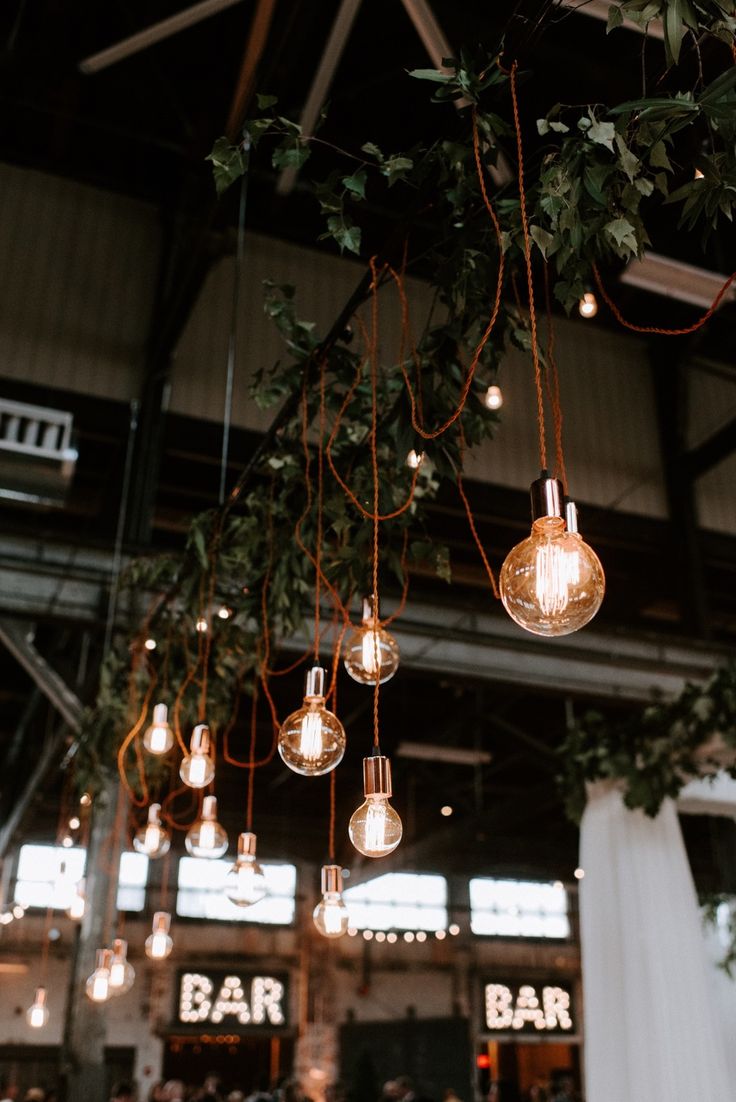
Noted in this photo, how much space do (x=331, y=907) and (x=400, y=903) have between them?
1453 cm

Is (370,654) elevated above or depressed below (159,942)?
above

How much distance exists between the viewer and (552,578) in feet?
5.96

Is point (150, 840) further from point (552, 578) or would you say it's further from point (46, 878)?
point (46, 878)

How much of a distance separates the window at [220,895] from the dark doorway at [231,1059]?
1783 millimetres

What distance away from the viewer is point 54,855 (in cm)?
1527

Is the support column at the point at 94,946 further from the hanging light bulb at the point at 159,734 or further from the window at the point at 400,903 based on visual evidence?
the window at the point at 400,903

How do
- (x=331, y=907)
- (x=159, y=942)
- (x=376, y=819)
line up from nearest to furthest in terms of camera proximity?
(x=376, y=819) < (x=331, y=907) < (x=159, y=942)

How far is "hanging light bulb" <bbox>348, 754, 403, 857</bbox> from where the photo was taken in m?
2.44

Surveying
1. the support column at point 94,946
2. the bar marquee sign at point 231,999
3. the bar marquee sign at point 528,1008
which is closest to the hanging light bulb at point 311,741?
the support column at point 94,946

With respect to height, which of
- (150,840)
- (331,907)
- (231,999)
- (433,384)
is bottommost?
(331,907)

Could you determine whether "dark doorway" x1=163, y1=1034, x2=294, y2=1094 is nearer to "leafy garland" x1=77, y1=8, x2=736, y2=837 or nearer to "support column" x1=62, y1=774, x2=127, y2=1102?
"support column" x1=62, y1=774, x2=127, y2=1102

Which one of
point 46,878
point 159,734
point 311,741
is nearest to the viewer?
point 311,741

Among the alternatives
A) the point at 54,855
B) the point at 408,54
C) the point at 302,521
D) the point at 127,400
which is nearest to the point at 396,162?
the point at 302,521

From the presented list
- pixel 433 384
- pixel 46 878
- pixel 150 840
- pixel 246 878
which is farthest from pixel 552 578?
pixel 46 878
